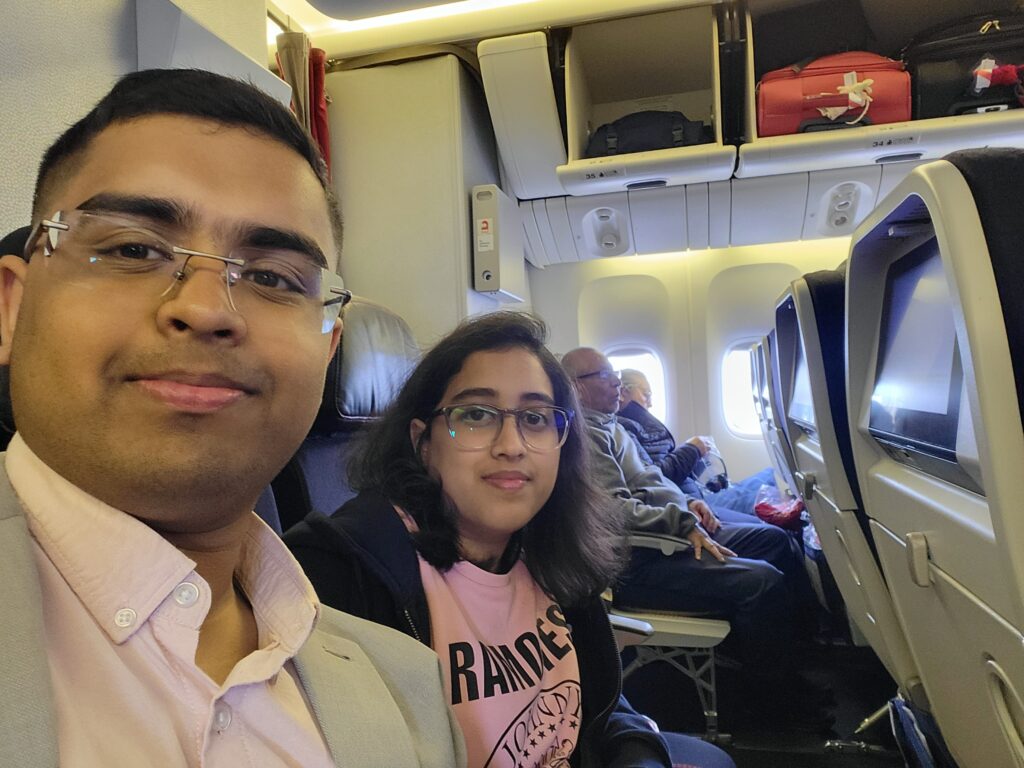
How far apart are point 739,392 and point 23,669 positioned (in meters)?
6.00

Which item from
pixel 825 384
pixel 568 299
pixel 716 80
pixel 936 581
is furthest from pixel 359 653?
pixel 568 299

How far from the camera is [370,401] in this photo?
1.91 metres

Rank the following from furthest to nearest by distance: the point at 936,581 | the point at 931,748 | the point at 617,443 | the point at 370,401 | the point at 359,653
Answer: the point at 617,443
the point at 370,401
the point at 931,748
the point at 936,581
the point at 359,653

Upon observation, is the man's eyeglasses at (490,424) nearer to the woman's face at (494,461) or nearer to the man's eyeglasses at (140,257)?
the woman's face at (494,461)

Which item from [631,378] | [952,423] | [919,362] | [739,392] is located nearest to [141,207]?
[952,423]

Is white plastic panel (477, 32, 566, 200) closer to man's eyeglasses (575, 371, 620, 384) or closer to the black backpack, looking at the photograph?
the black backpack

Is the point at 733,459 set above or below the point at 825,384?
below

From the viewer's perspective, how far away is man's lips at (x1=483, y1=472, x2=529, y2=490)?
1330mm

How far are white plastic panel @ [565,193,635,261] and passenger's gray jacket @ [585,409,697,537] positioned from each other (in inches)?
68.6

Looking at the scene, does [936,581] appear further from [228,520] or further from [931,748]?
[228,520]

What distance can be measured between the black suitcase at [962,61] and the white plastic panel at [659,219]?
1.45m

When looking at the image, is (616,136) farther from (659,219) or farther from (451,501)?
(451,501)

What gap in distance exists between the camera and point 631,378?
540 cm

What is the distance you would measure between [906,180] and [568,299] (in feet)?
16.7
